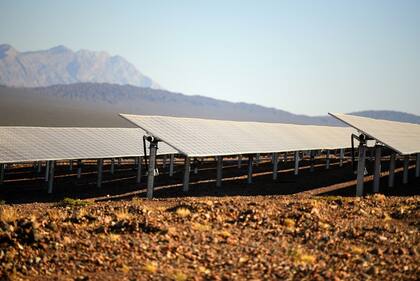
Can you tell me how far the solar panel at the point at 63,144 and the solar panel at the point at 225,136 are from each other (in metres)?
5.45

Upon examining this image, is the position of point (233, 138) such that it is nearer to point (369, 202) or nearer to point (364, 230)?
point (369, 202)

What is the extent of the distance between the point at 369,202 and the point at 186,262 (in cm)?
1291

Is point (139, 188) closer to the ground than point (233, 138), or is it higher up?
closer to the ground

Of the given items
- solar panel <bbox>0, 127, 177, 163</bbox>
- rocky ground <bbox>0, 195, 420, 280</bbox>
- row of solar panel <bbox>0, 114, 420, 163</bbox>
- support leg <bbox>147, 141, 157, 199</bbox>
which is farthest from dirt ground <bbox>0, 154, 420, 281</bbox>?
solar panel <bbox>0, 127, 177, 163</bbox>

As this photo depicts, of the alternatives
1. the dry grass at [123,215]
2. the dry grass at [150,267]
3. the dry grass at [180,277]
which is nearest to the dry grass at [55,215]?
the dry grass at [123,215]

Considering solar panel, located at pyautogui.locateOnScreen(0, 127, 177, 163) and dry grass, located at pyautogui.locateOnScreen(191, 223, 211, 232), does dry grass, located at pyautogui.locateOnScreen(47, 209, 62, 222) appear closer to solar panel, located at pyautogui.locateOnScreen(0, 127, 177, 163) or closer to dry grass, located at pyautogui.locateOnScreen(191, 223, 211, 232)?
dry grass, located at pyautogui.locateOnScreen(191, 223, 211, 232)

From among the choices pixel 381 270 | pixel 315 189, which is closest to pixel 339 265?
pixel 381 270

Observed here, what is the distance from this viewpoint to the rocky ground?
1322 centimetres

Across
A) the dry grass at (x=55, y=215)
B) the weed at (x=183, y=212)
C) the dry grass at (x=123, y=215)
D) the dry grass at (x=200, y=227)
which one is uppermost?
the dry grass at (x=200, y=227)

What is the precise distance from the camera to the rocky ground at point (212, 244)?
13.2m

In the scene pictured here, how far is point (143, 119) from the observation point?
102 ft

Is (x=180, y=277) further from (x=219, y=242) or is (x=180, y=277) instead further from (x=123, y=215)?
(x=123, y=215)

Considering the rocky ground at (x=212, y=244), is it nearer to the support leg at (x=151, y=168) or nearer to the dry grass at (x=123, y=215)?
the dry grass at (x=123, y=215)

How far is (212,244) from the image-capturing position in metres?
15.4
